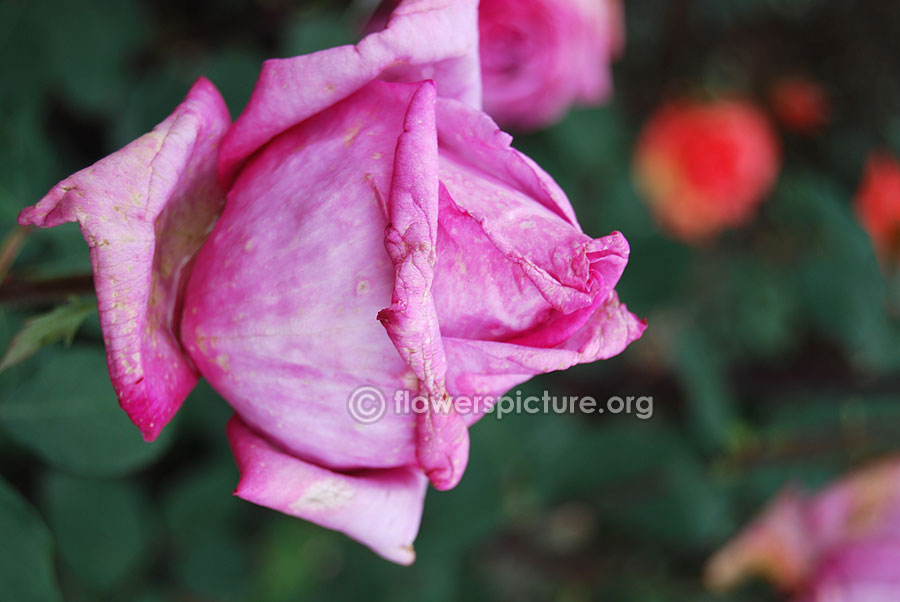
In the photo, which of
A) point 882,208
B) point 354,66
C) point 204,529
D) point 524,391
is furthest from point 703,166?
point 354,66

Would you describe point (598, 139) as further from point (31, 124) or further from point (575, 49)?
point (31, 124)

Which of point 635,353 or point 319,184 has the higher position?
point 319,184

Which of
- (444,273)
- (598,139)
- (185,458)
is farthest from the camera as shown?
(598,139)

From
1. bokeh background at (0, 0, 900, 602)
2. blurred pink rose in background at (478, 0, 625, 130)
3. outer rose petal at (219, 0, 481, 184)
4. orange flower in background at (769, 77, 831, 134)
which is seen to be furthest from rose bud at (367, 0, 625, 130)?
orange flower in background at (769, 77, 831, 134)

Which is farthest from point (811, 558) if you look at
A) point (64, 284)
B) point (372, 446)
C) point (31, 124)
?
point (31, 124)

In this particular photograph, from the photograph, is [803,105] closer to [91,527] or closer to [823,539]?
[823,539]

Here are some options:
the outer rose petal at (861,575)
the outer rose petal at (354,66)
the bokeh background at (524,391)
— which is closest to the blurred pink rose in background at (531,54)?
the bokeh background at (524,391)
